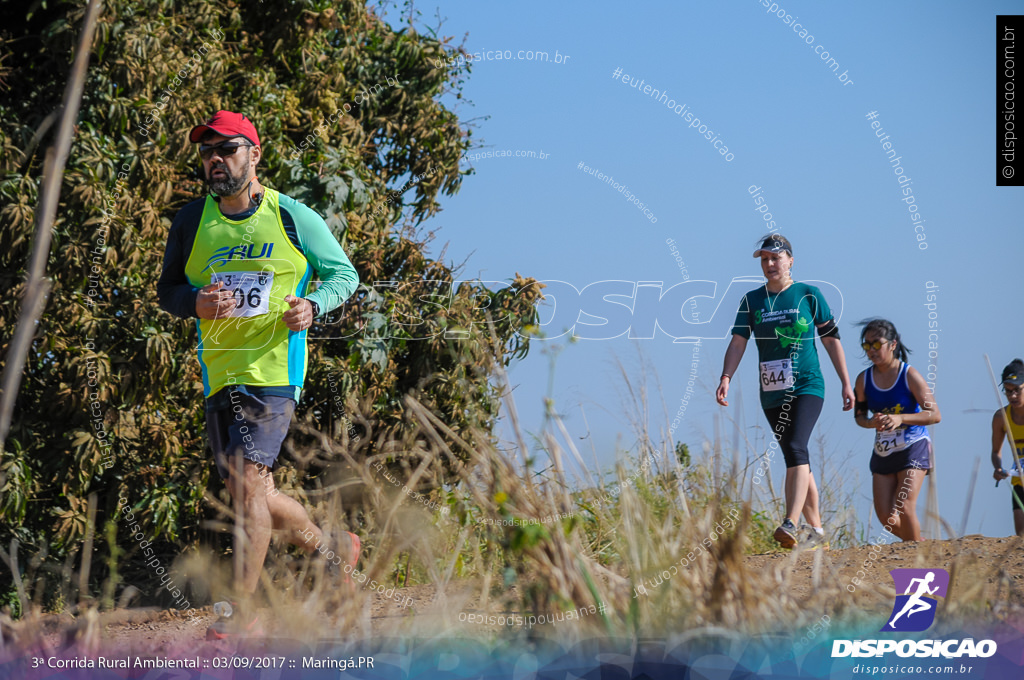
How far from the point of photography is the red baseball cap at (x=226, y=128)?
128 inches

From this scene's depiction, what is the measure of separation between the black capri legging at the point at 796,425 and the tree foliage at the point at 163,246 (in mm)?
1567

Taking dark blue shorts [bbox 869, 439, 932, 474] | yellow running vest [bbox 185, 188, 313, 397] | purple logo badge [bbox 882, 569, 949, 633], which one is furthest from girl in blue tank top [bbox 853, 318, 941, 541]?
purple logo badge [bbox 882, 569, 949, 633]

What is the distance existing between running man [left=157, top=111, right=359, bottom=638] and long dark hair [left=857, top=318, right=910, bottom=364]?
2957 millimetres

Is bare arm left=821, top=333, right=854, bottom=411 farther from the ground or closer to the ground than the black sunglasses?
closer to the ground

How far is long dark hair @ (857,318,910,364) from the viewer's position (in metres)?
4.81

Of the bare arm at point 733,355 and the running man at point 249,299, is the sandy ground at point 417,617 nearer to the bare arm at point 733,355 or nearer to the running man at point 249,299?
the running man at point 249,299

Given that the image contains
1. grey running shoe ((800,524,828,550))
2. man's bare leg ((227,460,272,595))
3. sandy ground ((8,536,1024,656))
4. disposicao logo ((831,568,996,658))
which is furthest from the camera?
grey running shoe ((800,524,828,550))

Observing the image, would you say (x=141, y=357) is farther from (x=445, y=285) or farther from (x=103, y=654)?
(x=103, y=654)

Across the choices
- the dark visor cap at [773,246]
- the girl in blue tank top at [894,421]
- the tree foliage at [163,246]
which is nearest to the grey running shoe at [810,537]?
the girl in blue tank top at [894,421]

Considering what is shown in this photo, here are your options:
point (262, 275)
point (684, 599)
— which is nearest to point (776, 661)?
point (684, 599)

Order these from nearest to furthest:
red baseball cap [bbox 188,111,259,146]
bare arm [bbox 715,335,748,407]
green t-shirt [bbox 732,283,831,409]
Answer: red baseball cap [bbox 188,111,259,146] → green t-shirt [bbox 732,283,831,409] → bare arm [bbox 715,335,748,407]

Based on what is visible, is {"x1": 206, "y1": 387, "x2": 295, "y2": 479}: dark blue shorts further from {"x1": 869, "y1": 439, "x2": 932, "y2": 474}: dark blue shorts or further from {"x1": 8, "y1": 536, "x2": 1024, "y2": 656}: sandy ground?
{"x1": 869, "y1": 439, "x2": 932, "y2": 474}: dark blue shorts

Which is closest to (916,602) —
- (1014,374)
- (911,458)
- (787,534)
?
(787,534)

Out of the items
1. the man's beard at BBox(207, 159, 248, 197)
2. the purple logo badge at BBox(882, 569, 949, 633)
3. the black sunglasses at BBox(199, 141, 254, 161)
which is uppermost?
the black sunglasses at BBox(199, 141, 254, 161)
